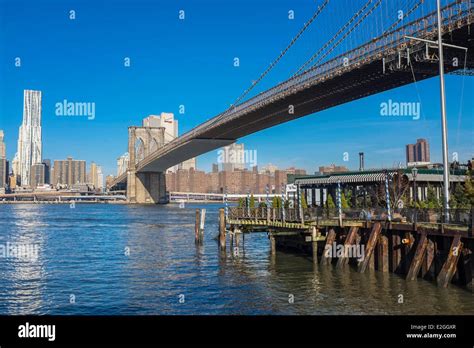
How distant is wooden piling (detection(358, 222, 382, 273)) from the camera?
803 inches

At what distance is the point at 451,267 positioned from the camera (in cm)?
1647

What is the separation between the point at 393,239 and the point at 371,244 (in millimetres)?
1122

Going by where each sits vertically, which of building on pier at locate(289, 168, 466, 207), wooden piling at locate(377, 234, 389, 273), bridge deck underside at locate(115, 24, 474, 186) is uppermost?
bridge deck underside at locate(115, 24, 474, 186)

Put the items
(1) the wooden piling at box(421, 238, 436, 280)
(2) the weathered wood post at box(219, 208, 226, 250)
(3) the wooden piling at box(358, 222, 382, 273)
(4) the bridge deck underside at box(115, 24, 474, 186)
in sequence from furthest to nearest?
(2) the weathered wood post at box(219, 208, 226, 250), (4) the bridge deck underside at box(115, 24, 474, 186), (3) the wooden piling at box(358, 222, 382, 273), (1) the wooden piling at box(421, 238, 436, 280)

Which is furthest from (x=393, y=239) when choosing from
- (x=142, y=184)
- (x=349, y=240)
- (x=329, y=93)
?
(x=142, y=184)

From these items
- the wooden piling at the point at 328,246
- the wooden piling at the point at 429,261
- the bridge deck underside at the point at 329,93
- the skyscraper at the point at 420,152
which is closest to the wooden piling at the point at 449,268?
the wooden piling at the point at 429,261

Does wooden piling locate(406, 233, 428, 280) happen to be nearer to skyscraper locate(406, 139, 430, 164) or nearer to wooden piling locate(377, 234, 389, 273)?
wooden piling locate(377, 234, 389, 273)

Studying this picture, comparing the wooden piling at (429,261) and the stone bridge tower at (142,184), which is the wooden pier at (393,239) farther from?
the stone bridge tower at (142,184)

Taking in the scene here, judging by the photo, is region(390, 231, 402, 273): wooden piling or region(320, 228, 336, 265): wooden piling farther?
region(320, 228, 336, 265): wooden piling

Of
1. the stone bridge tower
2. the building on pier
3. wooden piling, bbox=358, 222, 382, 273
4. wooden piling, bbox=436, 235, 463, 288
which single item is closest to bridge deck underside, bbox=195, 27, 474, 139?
the building on pier

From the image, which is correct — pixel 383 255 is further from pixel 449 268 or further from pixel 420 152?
pixel 420 152

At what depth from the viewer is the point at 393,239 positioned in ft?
65.2
